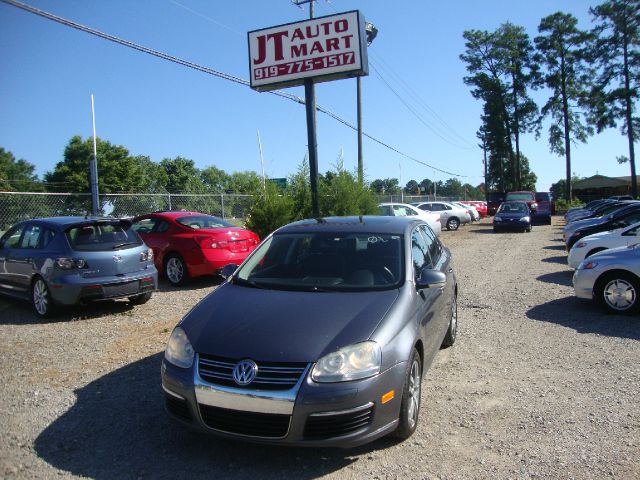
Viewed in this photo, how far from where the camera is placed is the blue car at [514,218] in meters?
24.0

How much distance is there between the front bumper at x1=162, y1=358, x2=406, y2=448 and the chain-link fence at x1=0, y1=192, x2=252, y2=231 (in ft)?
28.7

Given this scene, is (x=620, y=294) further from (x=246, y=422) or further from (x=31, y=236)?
(x=31, y=236)

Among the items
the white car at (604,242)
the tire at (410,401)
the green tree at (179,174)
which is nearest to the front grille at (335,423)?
the tire at (410,401)

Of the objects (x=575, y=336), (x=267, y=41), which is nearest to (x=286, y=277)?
(x=575, y=336)

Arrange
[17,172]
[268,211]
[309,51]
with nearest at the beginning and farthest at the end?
[309,51] < [268,211] < [17,172]

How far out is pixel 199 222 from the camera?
10375mm

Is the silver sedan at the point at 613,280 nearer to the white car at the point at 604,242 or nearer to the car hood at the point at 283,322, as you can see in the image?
the white car at the point at 604,242

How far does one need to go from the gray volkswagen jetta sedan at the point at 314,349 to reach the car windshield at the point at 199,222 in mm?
5973

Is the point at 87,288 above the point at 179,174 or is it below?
below

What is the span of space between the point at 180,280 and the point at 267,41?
743 cm

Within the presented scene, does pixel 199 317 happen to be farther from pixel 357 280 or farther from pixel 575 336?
pixel 575 336

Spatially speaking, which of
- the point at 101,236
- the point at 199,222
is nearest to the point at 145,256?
the point at 101,236

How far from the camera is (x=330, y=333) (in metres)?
3.35

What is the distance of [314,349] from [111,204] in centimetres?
1498
